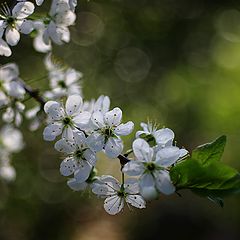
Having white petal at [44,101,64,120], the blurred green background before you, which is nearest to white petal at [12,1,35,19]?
white petal at [44,101,64,120]

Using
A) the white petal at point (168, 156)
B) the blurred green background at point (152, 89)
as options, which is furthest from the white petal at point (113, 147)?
the blurred green background at point (152, 89)

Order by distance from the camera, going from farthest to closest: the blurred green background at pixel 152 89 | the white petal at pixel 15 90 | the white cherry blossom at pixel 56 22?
the blurred green background at pixel 152 89
the white petal at pixel 15 90
the white cherry blossom at pixel 56 22

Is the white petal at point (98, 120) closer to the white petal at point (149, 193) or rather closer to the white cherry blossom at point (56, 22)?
the white petal at point (149, 193)

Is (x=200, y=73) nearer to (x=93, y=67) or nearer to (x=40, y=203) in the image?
(x=93, y=67)

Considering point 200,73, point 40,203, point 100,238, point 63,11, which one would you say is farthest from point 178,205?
point 63,11

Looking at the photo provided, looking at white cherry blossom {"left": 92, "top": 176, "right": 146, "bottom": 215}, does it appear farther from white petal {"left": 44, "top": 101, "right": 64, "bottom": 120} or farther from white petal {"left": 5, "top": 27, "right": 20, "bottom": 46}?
white petal {"left": 5, "top": 27, "right": 20, "bottom": 46}

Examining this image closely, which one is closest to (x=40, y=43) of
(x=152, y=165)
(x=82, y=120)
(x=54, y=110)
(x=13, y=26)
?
(x=13, y=26)
